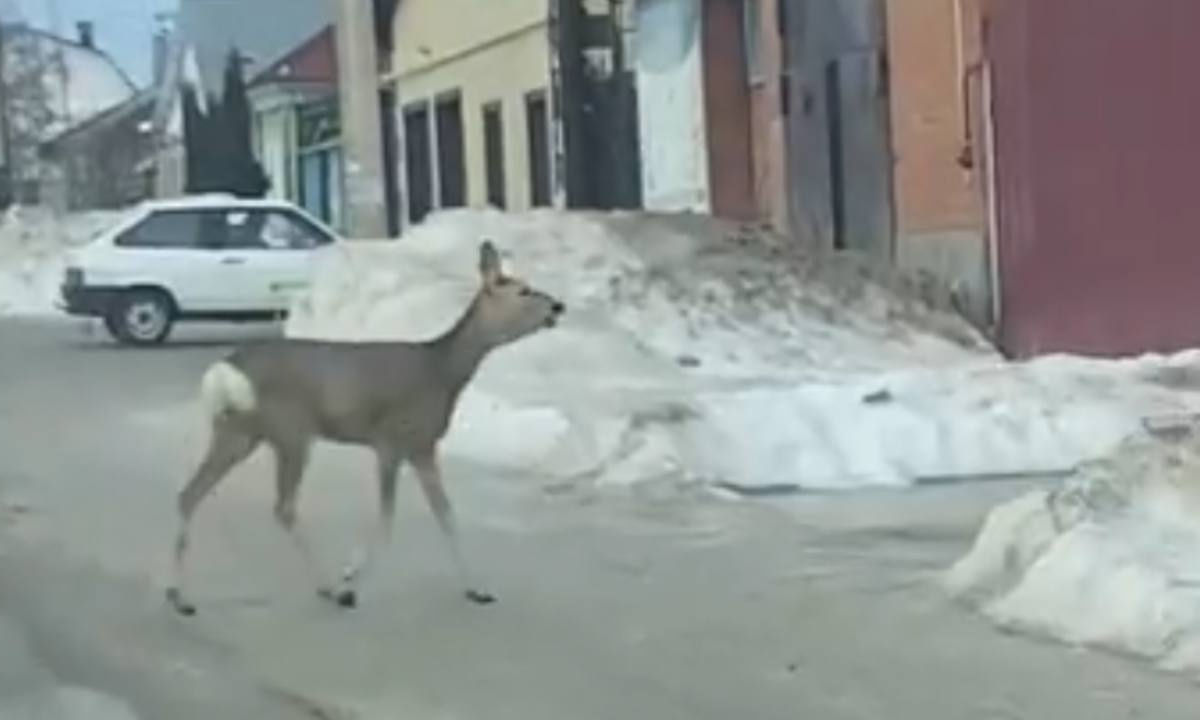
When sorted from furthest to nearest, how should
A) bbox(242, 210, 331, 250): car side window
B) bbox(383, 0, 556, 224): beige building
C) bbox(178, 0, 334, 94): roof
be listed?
bbox(178, 0, 334, 94): roof → bbox(383, 0, 556, 224): beige building → bbox(242, 210, 331, 250): car side window

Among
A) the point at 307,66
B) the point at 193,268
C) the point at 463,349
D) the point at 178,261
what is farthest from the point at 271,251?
the point at 307,66

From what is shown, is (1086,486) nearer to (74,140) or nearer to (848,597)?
(848,597)

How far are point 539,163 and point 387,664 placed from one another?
34639mm

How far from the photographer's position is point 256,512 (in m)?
16.2

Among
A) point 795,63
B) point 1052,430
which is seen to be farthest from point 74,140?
point 1052,430

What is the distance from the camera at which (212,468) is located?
13.1 m

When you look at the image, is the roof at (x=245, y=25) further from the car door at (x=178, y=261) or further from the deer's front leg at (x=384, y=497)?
the deer's front leg at (x=384, y=497)

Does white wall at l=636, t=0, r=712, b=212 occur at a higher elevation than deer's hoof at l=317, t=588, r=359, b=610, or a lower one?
higher

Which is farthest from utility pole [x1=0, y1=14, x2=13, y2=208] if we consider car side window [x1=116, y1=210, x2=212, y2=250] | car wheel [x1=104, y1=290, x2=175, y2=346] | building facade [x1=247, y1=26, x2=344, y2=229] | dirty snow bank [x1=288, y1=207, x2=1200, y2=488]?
dirty snow bank [x1=288, y1=207, x2=1200, y2=488]

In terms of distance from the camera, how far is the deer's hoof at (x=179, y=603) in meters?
12.7

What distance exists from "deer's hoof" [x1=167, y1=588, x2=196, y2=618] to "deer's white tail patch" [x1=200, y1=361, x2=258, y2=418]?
81 cm

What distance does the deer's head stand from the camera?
13.3 metres

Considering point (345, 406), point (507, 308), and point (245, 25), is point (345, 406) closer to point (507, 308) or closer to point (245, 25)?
point (507, 308)

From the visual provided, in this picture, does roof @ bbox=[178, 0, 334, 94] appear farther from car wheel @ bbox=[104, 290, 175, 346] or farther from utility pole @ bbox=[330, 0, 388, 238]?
car wheel @ bbox=[104, 290, 175, 346]
